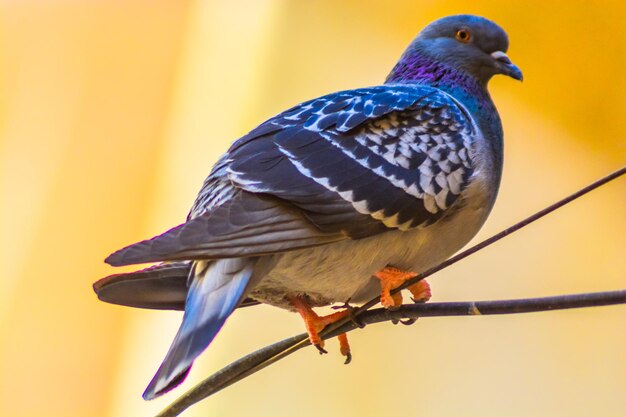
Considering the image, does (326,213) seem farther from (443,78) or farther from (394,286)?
(443,78)

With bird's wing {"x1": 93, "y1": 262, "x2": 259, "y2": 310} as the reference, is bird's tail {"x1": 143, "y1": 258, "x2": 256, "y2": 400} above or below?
above

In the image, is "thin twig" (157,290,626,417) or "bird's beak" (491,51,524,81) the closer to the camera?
"thin twig" (157,290,626,417)

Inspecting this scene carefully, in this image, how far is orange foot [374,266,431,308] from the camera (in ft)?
8.04

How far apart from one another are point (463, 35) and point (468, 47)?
0.08 meters

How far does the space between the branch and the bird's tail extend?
0.06 meters

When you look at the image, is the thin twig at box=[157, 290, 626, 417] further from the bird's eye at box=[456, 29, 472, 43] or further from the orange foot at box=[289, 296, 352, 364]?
the bird's eye at box=[456, 29, 472, 43]

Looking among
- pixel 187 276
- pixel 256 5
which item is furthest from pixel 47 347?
pixel 187 276

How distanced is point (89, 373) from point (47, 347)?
0.30 m

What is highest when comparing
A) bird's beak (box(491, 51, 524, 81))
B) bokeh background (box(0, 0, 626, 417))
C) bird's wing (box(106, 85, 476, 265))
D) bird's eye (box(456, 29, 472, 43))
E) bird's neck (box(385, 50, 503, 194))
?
bird's eye (box(456, 29, 472, 43))

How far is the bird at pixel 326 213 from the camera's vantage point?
2.23 meters

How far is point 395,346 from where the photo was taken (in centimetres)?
524

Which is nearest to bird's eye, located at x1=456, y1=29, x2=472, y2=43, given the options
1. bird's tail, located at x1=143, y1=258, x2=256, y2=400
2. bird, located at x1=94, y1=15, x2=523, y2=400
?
bird, located at x1=94, y1=15, x2=523, y2=400

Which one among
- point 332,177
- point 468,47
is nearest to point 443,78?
point 468,47

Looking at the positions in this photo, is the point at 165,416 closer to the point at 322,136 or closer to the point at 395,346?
the point at 322,136
